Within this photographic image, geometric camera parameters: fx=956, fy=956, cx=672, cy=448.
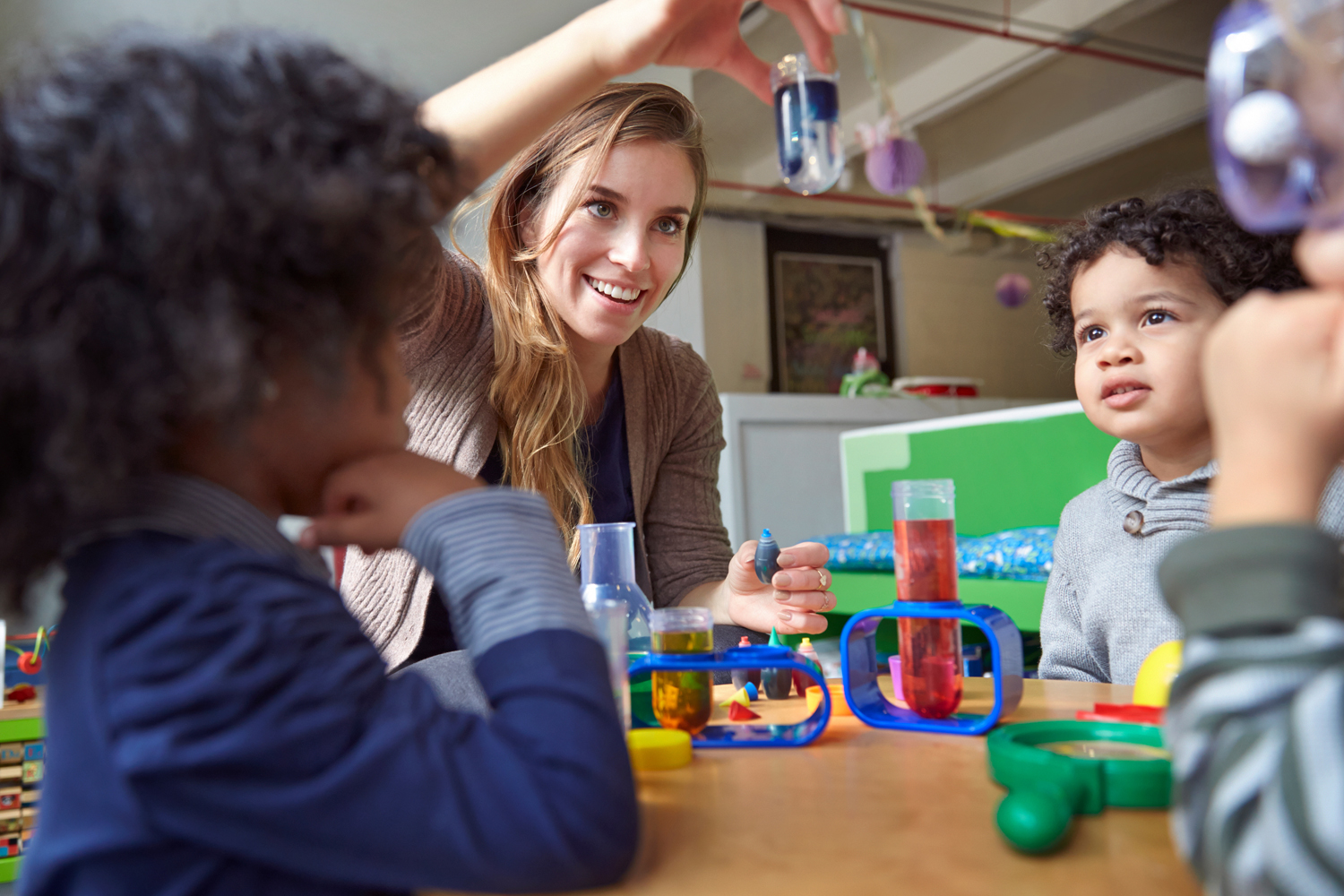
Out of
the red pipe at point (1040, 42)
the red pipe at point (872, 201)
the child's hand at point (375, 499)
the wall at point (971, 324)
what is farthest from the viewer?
the wall at point (971, 324)

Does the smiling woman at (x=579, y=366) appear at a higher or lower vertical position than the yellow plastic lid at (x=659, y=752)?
higher

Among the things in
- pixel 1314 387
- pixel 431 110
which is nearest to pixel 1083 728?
pixel 1314 387

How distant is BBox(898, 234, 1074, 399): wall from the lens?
18.0 ft

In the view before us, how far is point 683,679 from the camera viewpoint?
0.69m

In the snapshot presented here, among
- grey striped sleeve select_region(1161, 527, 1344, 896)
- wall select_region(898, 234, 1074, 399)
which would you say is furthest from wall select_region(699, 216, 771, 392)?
grey striped sleeve select_region(1161, 527, 1344, 896)

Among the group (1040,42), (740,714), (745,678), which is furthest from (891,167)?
(740,714)

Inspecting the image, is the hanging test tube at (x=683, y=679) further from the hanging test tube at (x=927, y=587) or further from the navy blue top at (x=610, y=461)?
the navy blue top at (x=610, y=461)

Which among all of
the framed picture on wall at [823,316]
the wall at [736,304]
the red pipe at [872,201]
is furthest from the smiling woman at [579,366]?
the framed picture on wall at [823,316]

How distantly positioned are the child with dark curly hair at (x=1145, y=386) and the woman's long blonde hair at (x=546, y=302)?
60cm

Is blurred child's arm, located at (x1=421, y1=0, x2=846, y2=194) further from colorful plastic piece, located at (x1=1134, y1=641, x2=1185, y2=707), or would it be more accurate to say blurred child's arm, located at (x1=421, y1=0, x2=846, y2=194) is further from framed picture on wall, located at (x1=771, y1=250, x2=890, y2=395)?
framed picture on wall, located at (x1=771, y1=250, x2=890, y2=395)

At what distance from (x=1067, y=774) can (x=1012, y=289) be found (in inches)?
204

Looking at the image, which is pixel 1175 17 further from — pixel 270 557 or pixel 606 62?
pixel 270 557

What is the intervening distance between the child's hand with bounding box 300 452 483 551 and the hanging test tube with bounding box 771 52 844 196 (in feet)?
2.45

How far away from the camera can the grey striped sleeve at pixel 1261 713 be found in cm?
31
